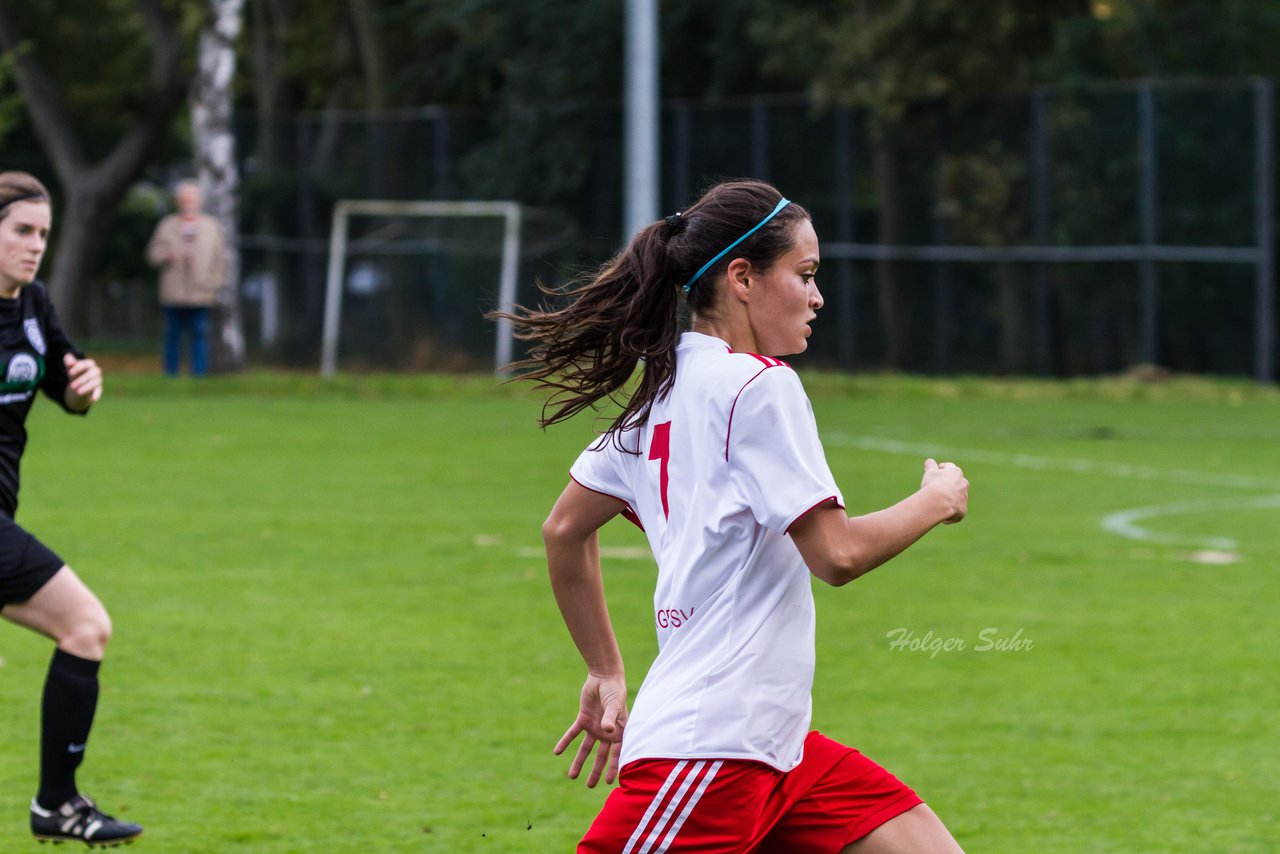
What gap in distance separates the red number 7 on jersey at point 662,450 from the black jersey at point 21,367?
2703mm

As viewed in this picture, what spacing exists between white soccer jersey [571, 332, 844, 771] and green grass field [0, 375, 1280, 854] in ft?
7.63

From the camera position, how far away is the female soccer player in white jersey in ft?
11.3

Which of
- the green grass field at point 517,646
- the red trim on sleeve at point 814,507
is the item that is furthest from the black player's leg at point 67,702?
the red trim on sleeve at point 814,507

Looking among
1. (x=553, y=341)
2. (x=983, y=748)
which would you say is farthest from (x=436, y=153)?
(x=553, y=341)

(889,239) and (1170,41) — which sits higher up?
(1170,41)

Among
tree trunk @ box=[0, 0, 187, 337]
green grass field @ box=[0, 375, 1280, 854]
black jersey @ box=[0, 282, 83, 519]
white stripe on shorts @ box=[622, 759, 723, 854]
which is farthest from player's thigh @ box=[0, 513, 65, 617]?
tree trunk @ box=[0, 0, 187, 337]

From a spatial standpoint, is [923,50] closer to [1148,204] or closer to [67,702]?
[1148,204]

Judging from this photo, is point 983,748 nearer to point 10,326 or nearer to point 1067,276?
point 10,326

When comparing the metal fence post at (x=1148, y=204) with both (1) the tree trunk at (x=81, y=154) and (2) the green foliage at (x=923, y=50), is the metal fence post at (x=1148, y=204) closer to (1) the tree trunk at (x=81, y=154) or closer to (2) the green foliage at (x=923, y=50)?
(2) the green foliage at (x=923, y=50)

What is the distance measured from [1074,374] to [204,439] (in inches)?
426

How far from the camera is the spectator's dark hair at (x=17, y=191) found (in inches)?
231

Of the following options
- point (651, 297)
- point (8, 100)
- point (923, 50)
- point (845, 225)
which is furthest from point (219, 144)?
point (651, 297)

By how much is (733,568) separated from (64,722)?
2769 millimetres

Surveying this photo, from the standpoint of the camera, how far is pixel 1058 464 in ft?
52.6
